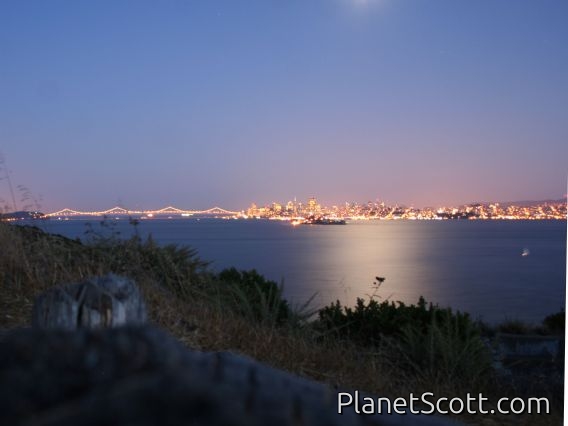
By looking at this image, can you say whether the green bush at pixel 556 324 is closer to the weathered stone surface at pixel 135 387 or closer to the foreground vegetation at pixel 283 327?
the foreground vegetation at pixel 283 327

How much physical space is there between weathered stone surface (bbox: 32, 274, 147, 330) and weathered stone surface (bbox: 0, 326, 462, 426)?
1534 mm

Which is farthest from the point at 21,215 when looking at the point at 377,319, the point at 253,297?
the point at 377,319

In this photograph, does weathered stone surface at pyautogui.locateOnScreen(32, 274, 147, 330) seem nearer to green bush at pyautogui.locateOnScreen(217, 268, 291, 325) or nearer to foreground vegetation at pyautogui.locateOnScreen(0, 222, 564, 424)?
foreground vegetation at pyautogui.locateOnScreen(0, 222, 564, 424)

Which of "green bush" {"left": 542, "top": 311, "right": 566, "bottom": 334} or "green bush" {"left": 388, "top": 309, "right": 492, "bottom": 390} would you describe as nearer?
"green bush" {"left": 388, "top": 309, "right": 492, "bottom": 390}

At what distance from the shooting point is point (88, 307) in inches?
93.7

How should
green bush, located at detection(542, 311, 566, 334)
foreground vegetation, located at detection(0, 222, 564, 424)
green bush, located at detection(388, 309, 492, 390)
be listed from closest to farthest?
1. foreground vegetation, located at detection(0, 222, 564, 424)
2. green bush, located at detection(388, 309, 492, 390)
3. green bush, located at detection(542, 311, 566, 334)

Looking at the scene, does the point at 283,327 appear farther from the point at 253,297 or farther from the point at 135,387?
the point at 135,387

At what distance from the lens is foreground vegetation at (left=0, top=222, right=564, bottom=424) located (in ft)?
16.9

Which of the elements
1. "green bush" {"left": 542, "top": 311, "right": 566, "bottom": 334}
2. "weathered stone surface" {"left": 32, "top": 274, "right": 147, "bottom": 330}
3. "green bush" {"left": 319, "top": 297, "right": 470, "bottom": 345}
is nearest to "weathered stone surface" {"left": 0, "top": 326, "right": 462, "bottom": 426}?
"weathered stone surface" {"left": 32, "top": 274, "right": 147, "bottom": 330}

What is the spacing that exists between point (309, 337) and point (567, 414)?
9.42 feet

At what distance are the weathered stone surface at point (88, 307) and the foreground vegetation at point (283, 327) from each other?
250cm

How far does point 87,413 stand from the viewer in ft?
2.23

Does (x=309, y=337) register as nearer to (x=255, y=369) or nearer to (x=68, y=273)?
(x=68, y=273)

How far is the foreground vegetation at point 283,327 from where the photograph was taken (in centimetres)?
515
